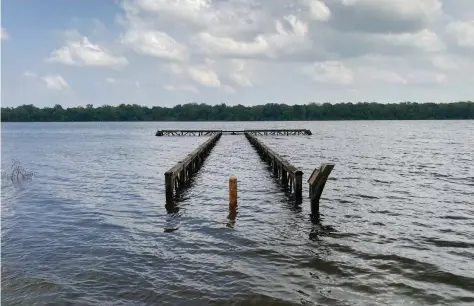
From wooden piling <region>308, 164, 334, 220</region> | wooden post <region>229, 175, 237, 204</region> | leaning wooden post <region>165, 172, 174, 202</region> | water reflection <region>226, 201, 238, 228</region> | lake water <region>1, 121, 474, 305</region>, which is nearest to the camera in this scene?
lake water <region>1, 121, 474, 305</region>

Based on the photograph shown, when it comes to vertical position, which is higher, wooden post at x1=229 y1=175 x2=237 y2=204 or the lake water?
wooden post at x1=229 y1=175 x2=237 y2=204

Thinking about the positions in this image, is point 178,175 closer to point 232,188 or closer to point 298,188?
point 232,188

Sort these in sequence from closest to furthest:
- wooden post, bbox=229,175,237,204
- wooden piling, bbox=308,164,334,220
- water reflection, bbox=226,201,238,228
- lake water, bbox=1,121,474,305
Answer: lake water, bbox=1,121,474,305, water reflection, bbox=226,201,238,228, wooden piling, bbox=308,164,334,220, wooden post, bbox=229,175,237,204

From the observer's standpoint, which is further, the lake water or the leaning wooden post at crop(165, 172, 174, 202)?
the leaning wooden post at crop(165, 172, 174, 202)

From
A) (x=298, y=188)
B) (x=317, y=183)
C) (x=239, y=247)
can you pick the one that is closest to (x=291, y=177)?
(x=298, y=188)

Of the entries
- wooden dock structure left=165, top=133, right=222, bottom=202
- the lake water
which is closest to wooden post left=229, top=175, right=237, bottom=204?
the lake water

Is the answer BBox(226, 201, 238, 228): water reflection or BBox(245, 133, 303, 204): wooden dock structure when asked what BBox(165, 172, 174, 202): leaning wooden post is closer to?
BBox(226, 201, 238, 228): water reflection

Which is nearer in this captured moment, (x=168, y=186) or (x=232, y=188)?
(x=232, y=188)

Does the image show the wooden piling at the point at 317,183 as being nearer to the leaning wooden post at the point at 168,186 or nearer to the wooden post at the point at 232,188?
the wooden post at the point at 232,188

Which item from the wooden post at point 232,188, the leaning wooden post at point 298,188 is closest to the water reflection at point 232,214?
the wooden post at point 232,188

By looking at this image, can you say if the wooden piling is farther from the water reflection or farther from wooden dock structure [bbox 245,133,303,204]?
the water reflection

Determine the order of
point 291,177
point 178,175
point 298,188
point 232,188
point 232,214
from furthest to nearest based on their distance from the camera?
point 178,175 < point 291,177 < point 298,188 < point 232,188 < point 232,214

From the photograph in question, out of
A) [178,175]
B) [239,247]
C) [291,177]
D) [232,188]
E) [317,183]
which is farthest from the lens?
[178,175]

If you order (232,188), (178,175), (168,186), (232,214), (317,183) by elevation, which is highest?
(317,183)
